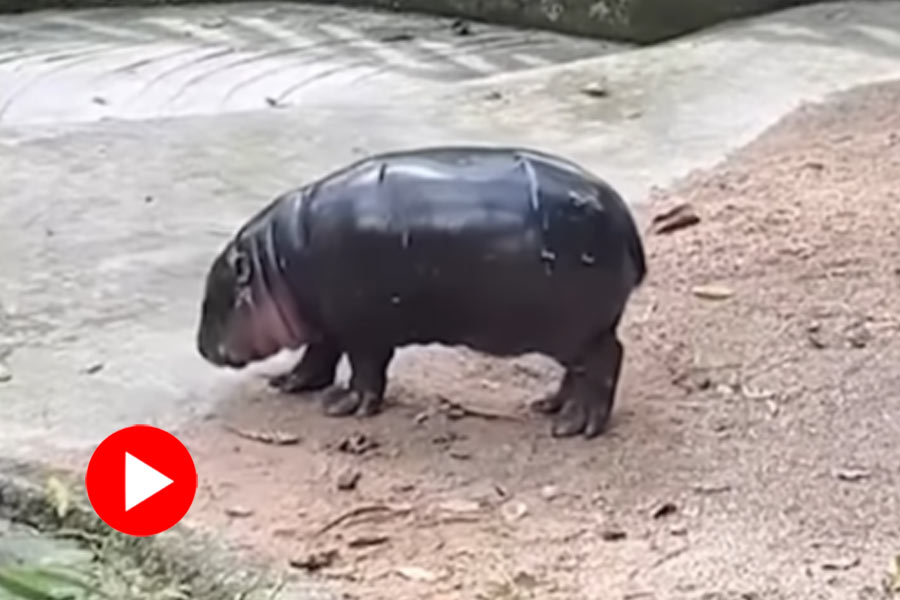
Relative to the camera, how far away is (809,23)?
19.4ft

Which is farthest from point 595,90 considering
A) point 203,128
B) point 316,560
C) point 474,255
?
point 316,560

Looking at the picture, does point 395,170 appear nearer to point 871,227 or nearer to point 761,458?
point 761,458

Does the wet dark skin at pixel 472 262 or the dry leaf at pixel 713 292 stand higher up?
the wet dark skin at pixel 472 262

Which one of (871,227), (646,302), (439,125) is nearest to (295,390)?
(646,302)

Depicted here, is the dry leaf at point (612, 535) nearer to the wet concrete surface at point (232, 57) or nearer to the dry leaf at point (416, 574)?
the dry leaf at point (416, 574)

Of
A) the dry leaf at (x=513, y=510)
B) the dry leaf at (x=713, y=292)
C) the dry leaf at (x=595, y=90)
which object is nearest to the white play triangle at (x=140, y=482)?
the dry leaf at (x=513, y=510)

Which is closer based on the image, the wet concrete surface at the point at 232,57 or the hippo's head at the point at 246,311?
the hippo's head at the point at 246,311

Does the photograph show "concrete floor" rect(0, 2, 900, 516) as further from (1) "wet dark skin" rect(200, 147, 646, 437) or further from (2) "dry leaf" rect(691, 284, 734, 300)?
(2) "dry leaf" rect(691, 284, 734, 300)

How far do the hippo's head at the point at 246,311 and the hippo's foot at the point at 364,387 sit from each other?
0.11 meters

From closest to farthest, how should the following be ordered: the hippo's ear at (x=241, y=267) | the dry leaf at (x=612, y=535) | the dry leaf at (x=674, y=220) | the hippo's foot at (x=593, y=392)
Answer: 1. the dry leaf at (x=612, y=535)
2. the hippo's foot at (x=593, y=392)
3. the hippo's ear at (x=241, y=267)
4. the dry leaf at (x=674, y=220)

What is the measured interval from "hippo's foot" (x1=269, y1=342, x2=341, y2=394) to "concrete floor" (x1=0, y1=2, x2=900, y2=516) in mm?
133

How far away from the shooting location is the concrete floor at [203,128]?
3.30 metres

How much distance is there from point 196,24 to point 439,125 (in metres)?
1.79

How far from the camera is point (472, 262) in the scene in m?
2.82
